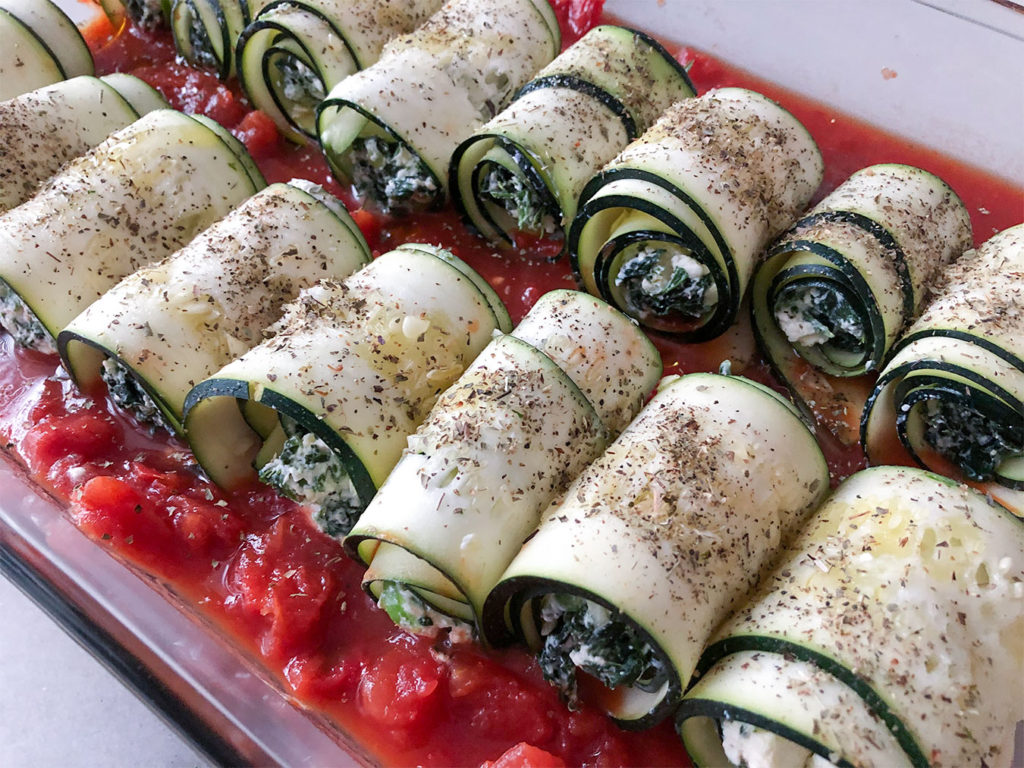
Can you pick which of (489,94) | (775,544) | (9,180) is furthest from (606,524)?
(9,180)

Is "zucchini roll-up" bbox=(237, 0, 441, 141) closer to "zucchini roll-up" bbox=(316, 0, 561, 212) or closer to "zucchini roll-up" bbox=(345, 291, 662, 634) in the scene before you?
"zucchini roll-up" bbox=(316, 0, 561, 212)

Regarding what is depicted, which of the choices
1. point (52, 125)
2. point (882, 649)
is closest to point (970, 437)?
point (882, 649)

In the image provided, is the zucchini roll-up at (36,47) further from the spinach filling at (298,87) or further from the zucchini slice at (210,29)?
the spinach filling at (298,87)

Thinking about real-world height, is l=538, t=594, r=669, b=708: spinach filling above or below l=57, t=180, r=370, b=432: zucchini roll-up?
below

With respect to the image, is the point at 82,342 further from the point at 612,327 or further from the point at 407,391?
the point at 612,327

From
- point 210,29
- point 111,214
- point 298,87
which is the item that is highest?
point 210,29

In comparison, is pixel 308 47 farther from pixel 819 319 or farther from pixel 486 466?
pixel 819 319

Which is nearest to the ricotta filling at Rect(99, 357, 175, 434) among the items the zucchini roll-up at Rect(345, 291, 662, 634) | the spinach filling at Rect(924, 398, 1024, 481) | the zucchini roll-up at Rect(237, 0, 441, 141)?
the zucchini roll-up at Rect(345, 291, 662, 634)
